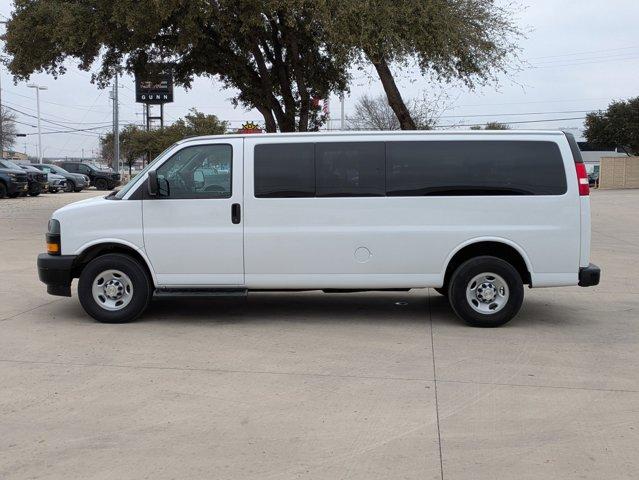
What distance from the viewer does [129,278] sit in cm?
754

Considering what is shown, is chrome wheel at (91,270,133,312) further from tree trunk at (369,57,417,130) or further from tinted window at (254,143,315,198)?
tree trunk at (369,57,417,130)

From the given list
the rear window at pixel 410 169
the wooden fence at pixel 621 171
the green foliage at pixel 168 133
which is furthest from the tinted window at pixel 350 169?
the green foliage at pixel 168 133

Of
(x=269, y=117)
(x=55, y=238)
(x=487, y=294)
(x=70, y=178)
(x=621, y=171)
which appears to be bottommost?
(x=487, y=294)

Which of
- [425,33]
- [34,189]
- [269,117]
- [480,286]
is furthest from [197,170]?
[34,189]

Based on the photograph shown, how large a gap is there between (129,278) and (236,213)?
1.37m

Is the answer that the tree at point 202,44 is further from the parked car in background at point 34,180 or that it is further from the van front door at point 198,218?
the parked car in background at point 34,180

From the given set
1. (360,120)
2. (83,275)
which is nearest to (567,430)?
(83,275)

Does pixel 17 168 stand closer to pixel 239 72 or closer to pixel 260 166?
pixel 239 72

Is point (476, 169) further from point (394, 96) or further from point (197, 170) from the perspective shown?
point (394, 96)

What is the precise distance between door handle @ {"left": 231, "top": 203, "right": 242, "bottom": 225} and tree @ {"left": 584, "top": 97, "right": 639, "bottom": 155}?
55.4 m

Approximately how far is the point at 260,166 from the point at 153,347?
2.20m

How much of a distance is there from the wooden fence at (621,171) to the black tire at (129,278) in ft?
151

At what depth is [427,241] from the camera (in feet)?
24.3

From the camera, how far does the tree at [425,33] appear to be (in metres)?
15.4
